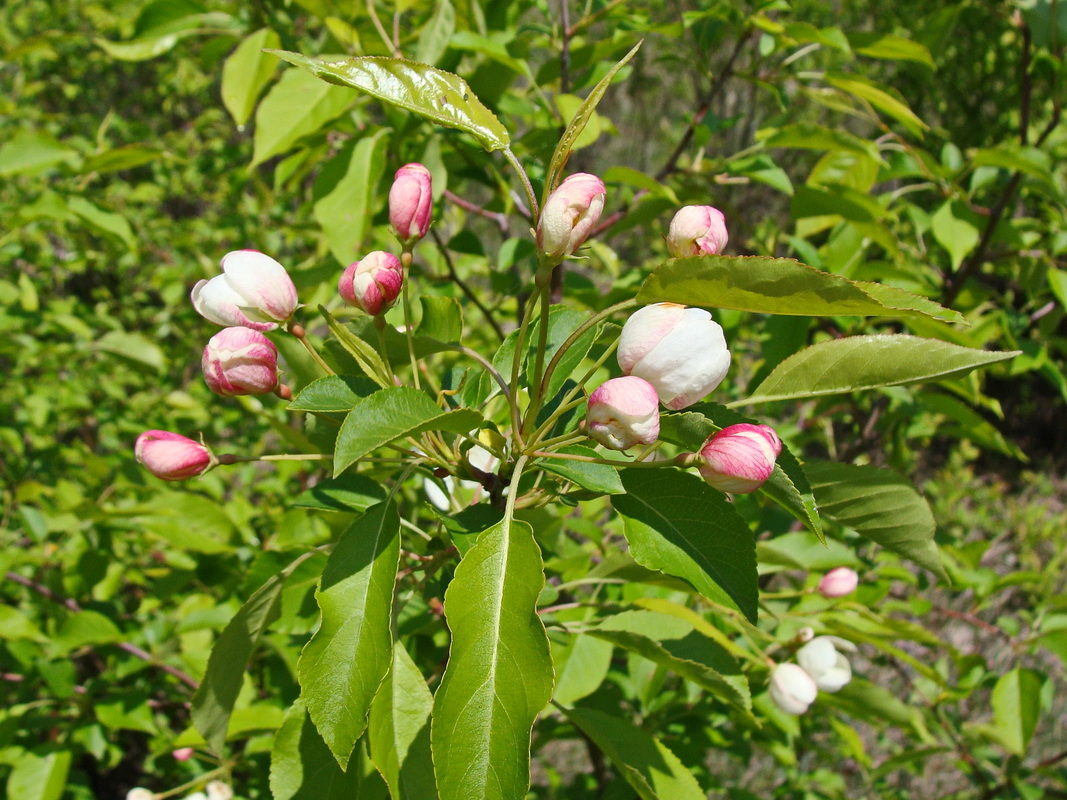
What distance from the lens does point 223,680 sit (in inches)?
29.6

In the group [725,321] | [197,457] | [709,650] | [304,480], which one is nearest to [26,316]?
[304,480]

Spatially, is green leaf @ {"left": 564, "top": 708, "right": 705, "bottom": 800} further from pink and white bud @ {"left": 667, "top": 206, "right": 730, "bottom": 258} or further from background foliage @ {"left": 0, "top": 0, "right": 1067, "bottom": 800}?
pink and white bud @ {"left": 667, "top": 206, "right": 730, "bottom": 258}

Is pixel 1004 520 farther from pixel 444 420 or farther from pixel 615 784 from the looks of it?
pixel 444 420

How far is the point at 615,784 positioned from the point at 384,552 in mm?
936

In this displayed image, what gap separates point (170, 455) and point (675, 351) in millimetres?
431

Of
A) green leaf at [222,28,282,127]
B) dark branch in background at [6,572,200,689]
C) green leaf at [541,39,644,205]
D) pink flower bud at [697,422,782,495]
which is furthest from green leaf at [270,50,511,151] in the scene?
dark branch in background at [6,572,200,689]

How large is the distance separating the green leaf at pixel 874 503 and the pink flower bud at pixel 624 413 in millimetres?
230

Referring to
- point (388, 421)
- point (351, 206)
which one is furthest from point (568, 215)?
point (351, 206)

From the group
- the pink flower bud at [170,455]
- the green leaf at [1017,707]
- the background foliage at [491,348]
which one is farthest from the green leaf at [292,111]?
the green leaf at [1017,707]

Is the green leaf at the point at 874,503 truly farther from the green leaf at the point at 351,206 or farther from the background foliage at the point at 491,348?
the green leaf at the point at 351,206

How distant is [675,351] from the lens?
22.5 inches

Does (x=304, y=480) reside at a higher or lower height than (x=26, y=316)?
lower

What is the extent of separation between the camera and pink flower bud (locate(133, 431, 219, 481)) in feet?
2.08

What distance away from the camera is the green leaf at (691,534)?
58 centimetres
